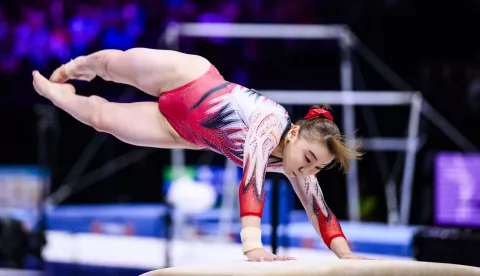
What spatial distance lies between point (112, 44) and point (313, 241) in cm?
292

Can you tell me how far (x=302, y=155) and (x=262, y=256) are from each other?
0.44 meters

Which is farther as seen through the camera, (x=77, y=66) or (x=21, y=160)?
(x=21, y=160)

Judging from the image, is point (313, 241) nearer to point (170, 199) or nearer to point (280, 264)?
point (170, 199)

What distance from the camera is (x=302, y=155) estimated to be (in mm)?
2406

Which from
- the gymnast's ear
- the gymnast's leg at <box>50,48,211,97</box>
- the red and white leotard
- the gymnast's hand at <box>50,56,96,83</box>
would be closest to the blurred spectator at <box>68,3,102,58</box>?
the gymnast's hand at <box>50,56,96,83</box>

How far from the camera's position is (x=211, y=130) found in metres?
2.71

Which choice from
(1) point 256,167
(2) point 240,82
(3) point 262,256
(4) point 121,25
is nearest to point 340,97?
(2) point 240,82

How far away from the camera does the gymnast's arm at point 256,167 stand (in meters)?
2.26

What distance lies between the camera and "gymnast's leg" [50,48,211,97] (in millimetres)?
2811

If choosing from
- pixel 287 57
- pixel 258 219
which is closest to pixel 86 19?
pixel 287 57

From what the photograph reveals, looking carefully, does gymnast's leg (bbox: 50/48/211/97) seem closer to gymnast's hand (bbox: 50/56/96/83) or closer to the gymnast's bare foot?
gymnast's hand (bbox: 50/56/96/83)

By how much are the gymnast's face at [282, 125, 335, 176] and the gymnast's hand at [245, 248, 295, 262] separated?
0.39 metres

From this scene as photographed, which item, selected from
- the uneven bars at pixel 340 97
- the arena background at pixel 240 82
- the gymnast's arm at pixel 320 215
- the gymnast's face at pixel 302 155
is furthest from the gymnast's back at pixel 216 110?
the uneven bars at pixel 340 97

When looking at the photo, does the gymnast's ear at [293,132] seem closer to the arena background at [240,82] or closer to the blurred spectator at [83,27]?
the arena background at [240,82]
